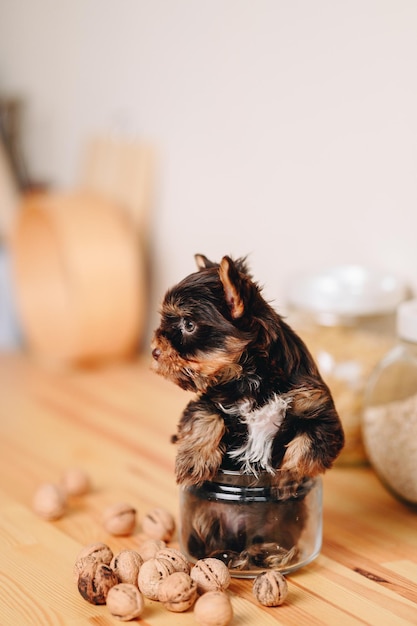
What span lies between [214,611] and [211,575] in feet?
0.17

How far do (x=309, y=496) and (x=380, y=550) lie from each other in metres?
0.13

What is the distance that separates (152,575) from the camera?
2.44 ft

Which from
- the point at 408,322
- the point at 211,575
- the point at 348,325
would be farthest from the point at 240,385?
the point at 348,325

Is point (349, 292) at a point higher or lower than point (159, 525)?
higher

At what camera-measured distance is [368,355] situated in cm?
110

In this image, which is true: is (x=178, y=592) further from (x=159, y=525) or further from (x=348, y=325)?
(x=348, y=325)

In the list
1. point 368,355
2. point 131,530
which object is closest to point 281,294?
point 368,355

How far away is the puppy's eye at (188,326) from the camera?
712 millimetres

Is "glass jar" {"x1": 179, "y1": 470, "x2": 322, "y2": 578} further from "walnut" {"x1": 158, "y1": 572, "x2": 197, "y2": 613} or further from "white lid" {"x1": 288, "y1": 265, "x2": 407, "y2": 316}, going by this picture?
"white lid" {"x1": 288, "y1": 265, "x2": 407, "y2": 316}

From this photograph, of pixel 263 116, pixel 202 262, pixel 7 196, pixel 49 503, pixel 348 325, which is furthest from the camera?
pixel 7 196

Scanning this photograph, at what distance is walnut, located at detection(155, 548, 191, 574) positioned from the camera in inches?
29.7

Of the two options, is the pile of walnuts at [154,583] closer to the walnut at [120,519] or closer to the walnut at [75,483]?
the walnut at [120,519]

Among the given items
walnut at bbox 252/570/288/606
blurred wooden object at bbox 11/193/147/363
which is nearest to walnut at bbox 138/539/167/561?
walnut at bbox 252/570/288/606

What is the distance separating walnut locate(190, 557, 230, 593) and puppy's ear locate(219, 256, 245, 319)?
22 centimetres
